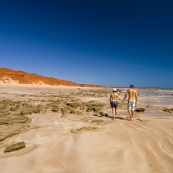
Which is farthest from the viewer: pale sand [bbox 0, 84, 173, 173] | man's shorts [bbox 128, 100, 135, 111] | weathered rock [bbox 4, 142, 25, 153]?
man's shorts [bbox 128, 100, 135, 111]

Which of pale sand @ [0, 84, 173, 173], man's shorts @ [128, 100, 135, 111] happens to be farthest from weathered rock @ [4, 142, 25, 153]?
man's shorts @ [128, 100, 135, 111]

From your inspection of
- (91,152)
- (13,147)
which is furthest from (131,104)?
(13,147)

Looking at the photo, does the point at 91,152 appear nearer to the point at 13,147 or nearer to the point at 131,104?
the point at 13,147

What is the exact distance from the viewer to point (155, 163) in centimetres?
361

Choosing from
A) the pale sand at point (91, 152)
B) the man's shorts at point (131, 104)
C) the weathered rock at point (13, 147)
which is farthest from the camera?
the man's shorts at point (131, 104)

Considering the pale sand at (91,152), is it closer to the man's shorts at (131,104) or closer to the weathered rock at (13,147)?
the weathered rock at (13,147)

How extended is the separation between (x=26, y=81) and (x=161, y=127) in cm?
6274

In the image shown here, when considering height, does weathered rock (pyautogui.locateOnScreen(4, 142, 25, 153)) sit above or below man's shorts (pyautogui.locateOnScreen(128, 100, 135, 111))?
below

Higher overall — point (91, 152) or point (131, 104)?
point (131, 104)

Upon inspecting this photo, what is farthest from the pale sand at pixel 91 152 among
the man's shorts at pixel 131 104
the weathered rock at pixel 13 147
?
the man's shorts at pixel 131 104

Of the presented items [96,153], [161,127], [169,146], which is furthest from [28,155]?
[161,127]

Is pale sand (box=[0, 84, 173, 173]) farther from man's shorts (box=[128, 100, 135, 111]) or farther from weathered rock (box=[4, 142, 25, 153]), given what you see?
man's shorts (box=[128, 100, 135, 111])

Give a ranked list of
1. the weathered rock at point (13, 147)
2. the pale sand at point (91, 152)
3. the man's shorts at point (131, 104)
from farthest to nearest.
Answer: the man's shorts at point (131, 104) < the weathered rock at point (13, 147) < the pale sand at point (91, 152)

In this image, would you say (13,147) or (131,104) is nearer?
(13,147)
